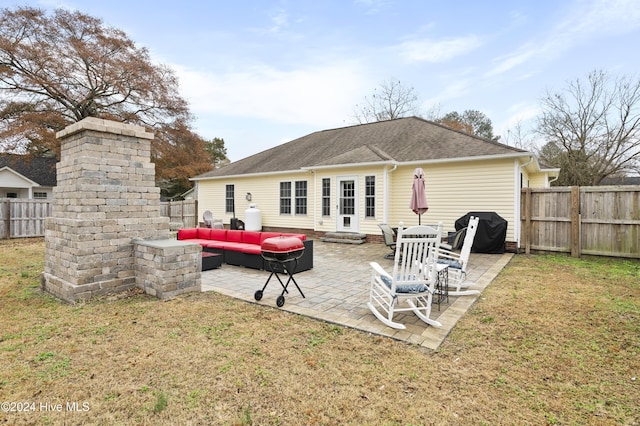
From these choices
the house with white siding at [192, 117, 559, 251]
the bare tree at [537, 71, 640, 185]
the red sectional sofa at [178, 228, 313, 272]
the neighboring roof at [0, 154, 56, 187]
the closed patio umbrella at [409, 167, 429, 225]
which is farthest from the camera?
the neighboring roof at [0, 154, 56, 187]

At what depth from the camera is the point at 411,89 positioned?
25625 millimetres

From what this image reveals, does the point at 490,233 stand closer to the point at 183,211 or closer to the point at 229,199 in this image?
the point at 229,199

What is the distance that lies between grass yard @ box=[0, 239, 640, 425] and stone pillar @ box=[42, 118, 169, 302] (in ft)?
1.67

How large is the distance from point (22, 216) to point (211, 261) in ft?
36.8

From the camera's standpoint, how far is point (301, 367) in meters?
2.71

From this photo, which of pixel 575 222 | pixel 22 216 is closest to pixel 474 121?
pixel 575 222

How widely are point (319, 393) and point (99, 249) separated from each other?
4.15 metres

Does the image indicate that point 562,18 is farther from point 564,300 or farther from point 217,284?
point 217,284

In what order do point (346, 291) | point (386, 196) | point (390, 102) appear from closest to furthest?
point (346, 291)
point (386, 196)
point (390, 102)

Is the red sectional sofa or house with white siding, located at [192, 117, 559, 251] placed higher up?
house with white siding, located at [192, 117, 559, 251]

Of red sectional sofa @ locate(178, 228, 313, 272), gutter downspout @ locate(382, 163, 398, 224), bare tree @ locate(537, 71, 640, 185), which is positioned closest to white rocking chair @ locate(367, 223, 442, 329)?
red sectional sofa @ locate(178, 228, 313, 272)

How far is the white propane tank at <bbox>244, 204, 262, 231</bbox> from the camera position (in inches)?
561

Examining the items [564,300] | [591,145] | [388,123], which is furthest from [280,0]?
[591,145]

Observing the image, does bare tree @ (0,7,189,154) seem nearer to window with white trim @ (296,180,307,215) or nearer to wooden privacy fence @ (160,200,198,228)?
wooden privacy fence @ (160,200,198,228)
